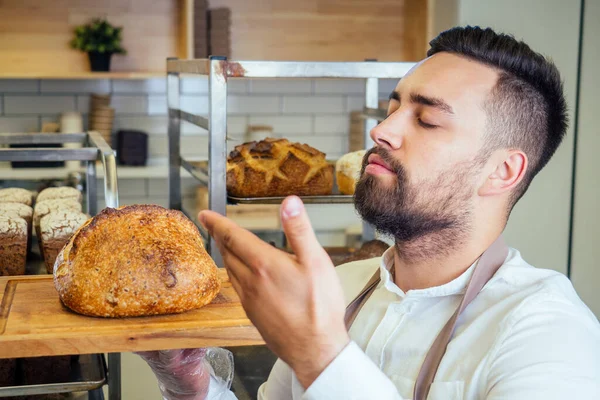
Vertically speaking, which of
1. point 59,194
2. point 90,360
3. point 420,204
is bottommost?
point 90,360

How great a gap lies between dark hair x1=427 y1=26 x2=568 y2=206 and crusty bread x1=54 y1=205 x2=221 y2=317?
20.7 inches

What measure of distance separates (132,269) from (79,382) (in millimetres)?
426

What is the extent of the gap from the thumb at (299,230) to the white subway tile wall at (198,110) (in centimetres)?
312

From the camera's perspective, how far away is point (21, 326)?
115 centimetres

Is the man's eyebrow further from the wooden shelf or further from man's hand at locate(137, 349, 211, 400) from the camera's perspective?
the wooden shelf

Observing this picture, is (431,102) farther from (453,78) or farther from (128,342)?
(128,342)

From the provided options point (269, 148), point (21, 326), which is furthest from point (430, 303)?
point (269, 148)

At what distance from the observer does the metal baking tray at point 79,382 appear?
58.4 inches

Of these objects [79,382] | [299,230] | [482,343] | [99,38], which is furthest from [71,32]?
[299,230]

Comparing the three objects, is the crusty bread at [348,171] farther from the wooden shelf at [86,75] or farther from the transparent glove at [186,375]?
the wooden shelf at [86,75]

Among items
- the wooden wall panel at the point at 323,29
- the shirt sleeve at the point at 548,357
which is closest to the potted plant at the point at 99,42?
the wooden wall panel at the point at 323,29

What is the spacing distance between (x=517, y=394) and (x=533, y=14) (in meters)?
2.23

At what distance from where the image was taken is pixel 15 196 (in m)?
1.93

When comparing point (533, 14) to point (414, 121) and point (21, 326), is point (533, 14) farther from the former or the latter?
point (21, 326)
